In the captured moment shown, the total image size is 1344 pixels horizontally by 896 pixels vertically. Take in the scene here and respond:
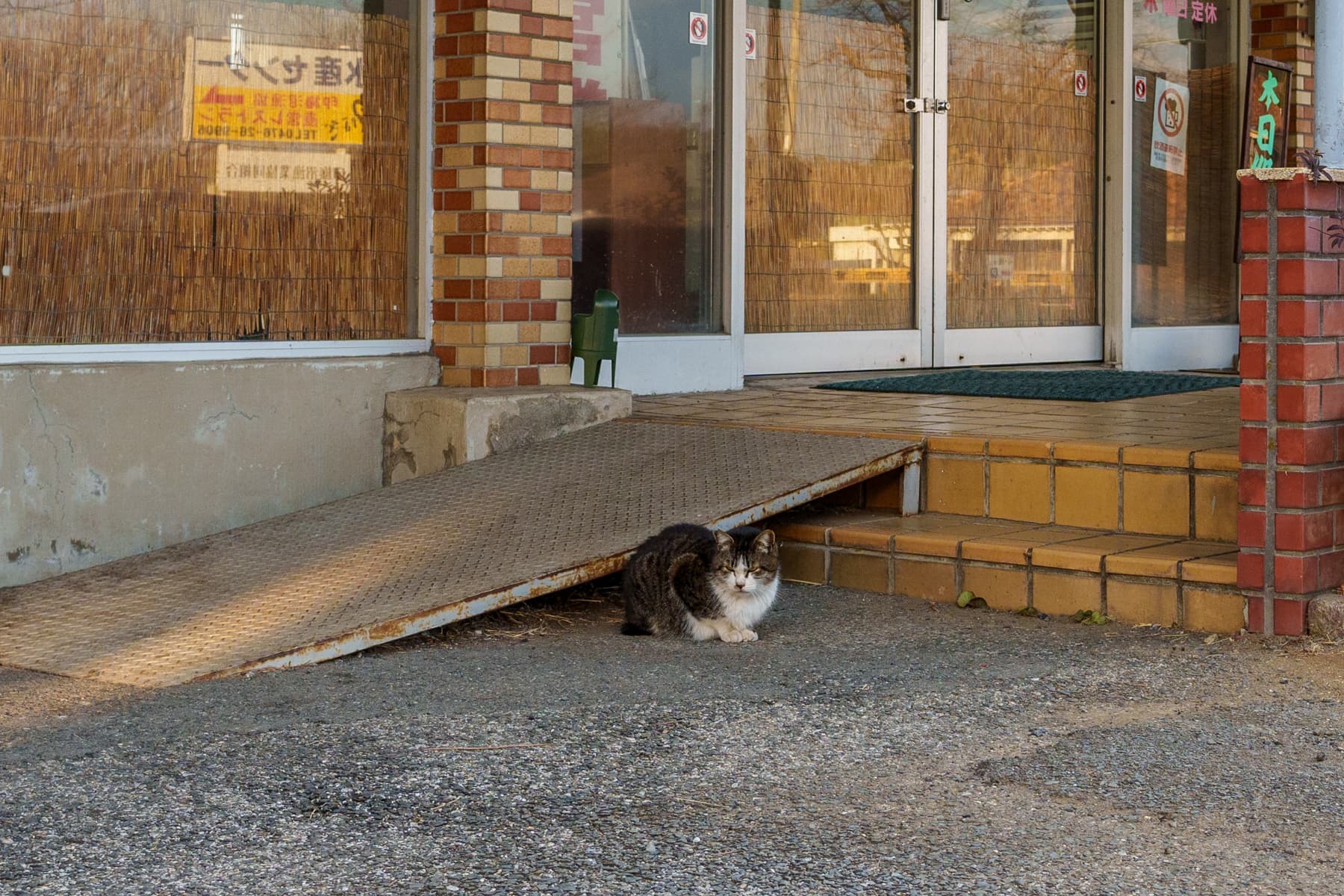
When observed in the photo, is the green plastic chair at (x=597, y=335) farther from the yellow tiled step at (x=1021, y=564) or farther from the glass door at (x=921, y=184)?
the glass door at (x=921, y=184)

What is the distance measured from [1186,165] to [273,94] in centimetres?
559

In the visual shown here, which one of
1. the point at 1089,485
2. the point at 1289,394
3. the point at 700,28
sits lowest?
the point at 1089,485

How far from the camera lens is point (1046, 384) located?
7.07 meters

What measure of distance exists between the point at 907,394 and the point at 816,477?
202 centimetres

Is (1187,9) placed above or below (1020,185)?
above

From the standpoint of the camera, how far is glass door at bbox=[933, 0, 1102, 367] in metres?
8.29

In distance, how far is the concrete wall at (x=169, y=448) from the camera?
5.07m

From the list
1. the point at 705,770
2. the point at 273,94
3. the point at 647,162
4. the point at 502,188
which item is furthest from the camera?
the point at 647,162

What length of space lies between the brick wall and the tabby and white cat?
20.4 feet

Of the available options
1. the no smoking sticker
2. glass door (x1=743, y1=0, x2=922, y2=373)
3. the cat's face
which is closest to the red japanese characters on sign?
glass door (x1=743, y1=0, x2=922, y2=373)

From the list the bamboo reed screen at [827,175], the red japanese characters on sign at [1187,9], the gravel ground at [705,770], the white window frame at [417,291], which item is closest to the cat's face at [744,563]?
the gravel ground at [705,770]

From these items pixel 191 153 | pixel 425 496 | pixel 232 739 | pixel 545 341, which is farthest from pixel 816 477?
pixel 191 153

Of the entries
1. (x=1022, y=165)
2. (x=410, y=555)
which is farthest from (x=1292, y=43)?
(x=410, y=555)

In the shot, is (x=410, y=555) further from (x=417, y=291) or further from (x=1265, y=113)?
(x=1265, y=113)
